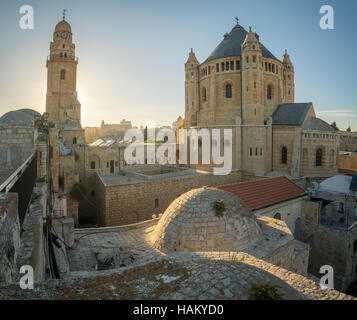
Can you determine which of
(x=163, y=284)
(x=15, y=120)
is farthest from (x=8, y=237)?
(x=15, y=120)

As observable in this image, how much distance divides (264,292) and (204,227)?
18.1 feet

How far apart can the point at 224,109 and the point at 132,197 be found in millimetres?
14906

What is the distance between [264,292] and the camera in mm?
3121

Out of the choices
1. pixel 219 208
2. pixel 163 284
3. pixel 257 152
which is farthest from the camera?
pixel 257 152

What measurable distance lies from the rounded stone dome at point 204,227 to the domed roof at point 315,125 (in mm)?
18940

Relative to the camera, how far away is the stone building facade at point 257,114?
24406 millimetres

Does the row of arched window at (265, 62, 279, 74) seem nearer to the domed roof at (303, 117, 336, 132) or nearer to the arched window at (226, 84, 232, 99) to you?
the arched window at (226, 84, 232, 99)

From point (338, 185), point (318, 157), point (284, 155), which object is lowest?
point (338, 185)

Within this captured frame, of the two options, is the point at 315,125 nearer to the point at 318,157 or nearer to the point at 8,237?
the point at 318,157

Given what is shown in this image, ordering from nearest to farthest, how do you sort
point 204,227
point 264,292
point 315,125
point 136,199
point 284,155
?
point 264,292 → point 204,227 → point 136,199 → point 315,125 → point 284,155

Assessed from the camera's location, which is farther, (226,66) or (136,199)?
(226,66)
